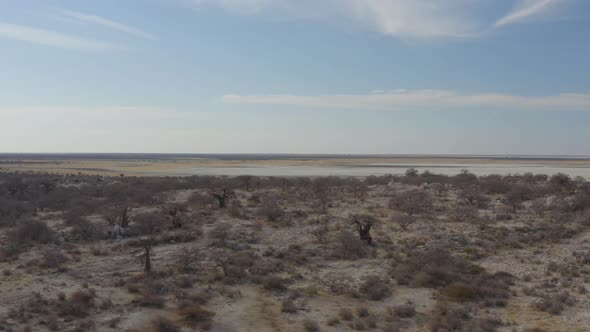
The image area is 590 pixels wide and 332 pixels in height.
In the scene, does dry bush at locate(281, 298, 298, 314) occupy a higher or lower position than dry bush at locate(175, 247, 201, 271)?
lower

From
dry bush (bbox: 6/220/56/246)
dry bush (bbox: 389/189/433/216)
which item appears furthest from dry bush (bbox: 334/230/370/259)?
dry bush (bbox: 6/220/56/246)

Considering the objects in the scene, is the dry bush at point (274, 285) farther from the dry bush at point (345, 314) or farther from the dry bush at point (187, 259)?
the dry bush at point (187, 259)

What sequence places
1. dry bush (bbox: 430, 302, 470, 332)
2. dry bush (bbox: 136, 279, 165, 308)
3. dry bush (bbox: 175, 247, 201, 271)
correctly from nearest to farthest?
dry bush (bbox: 430, 302, 470, 332), dry bush (bbox: 136, 279, 165, 308), dry bush (bbox: 175, 247, 201, 271)

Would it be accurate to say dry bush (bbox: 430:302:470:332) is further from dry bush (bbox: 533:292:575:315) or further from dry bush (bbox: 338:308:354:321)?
dry bush (bbox: 533:292:575:315)

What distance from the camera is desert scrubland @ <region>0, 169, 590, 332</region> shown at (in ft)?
44.3

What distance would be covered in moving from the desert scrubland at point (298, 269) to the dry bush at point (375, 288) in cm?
6

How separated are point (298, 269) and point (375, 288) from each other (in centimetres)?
411

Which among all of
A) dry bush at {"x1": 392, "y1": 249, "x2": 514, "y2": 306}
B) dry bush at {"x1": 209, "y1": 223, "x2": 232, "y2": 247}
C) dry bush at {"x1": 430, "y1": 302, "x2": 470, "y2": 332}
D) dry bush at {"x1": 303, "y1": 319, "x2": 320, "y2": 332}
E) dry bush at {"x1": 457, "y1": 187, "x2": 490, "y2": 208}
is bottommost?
dry bush at {"x1": 303, "y1": 319, "x2": 320, "y2": 332}

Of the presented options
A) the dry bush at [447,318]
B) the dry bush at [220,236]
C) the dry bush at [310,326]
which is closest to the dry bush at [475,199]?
the dry bush at [220,236]

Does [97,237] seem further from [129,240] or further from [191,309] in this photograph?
[191,309]

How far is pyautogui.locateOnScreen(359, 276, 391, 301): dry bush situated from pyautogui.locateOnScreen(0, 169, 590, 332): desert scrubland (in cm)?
6

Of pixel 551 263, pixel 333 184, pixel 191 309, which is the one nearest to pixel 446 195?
pixel 333 184

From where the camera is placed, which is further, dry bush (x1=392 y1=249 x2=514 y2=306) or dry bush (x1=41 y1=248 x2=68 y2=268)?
dry bush (x1=41 y1=248 x2=68 y2=268)

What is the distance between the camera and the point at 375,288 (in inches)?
623
